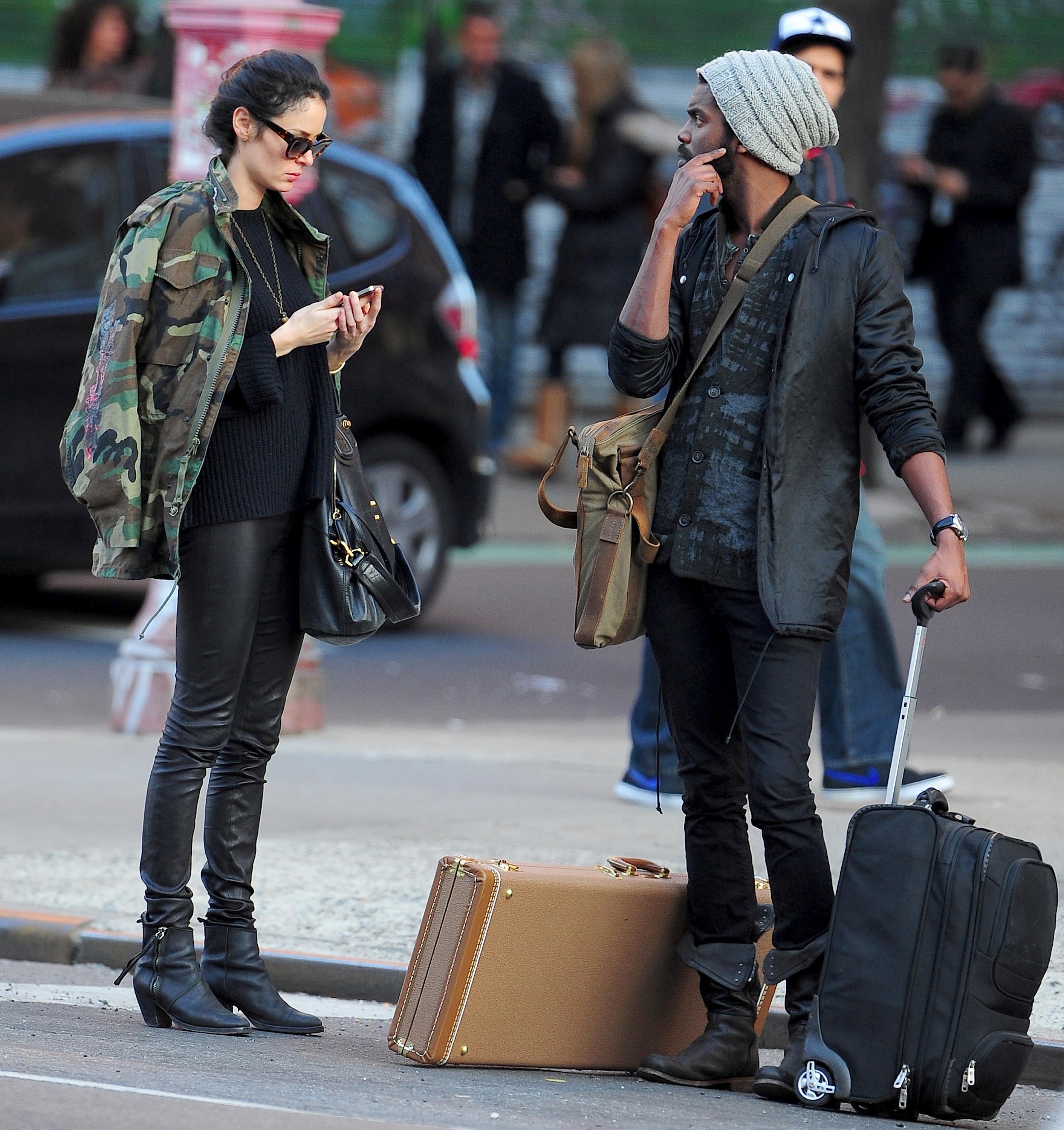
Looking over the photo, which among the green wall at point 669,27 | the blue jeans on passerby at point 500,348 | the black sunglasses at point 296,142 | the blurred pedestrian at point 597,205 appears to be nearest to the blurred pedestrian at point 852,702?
the black sunglasses at point 296,142

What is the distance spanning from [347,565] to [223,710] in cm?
40

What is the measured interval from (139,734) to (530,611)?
3.36m

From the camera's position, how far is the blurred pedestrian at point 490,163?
14375mm

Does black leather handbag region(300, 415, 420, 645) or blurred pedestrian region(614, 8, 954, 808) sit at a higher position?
black leather handbag region(300, 415, 420, 645)

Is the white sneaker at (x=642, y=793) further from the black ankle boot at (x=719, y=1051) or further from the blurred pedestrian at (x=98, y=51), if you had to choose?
the blurred pedestrian at (x=98, y=51)

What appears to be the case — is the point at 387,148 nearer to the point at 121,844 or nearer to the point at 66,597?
the point at 66,597

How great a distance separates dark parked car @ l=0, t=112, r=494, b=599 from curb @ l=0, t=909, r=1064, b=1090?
3885mm

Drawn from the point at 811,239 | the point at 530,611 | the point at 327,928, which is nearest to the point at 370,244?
the point at 530,611

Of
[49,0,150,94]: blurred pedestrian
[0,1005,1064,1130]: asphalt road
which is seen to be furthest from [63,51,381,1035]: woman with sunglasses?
[49,0,150,94]: blurred pedestrian

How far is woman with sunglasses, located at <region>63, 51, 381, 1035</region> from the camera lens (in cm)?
459

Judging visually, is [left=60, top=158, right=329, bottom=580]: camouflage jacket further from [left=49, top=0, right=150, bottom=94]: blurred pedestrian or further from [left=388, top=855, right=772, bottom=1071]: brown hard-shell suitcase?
[left=49, top=0, right=150, bottom=94]: blurred pedestrian

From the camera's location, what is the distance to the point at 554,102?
17.3 meters

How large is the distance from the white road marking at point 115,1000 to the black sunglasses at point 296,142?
193 centimetres

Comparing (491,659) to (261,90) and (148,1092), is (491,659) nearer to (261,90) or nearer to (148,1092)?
(261,90)
